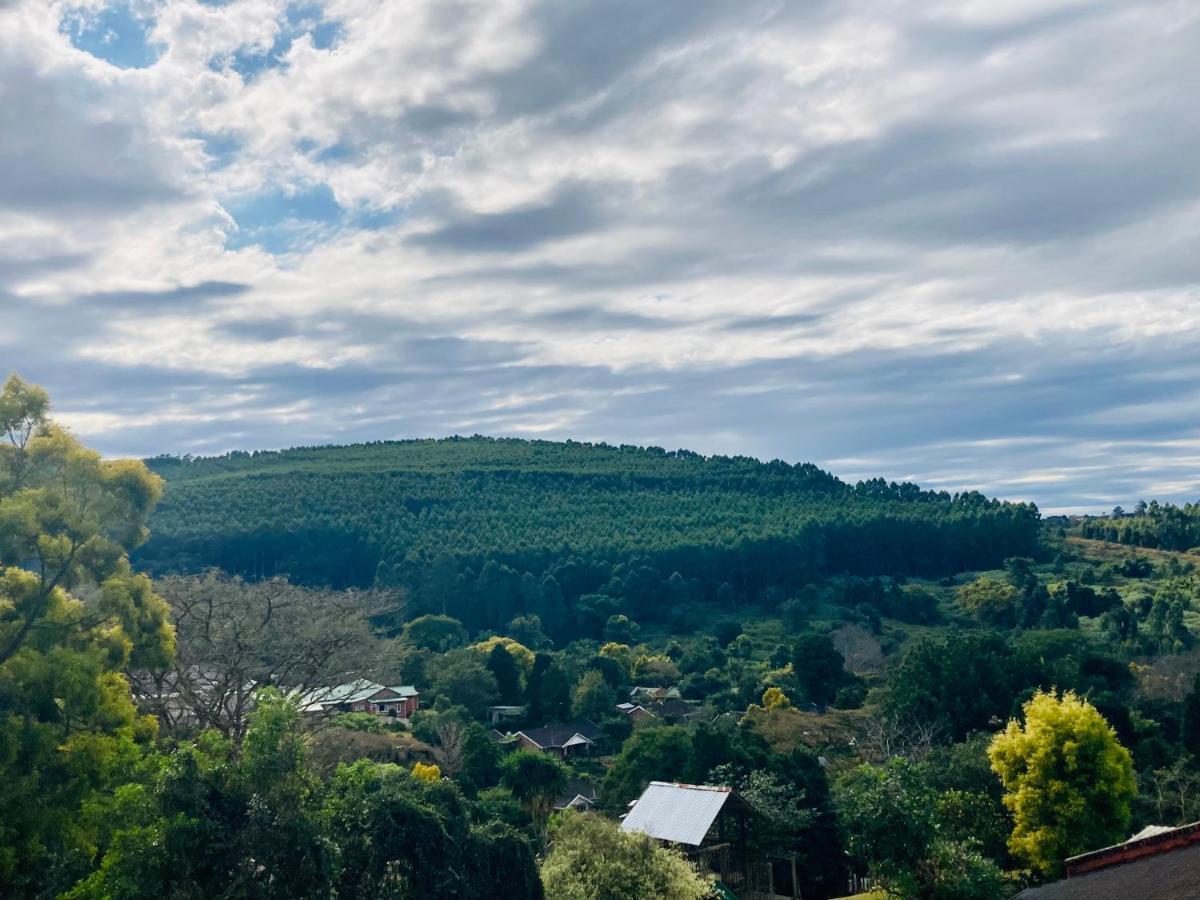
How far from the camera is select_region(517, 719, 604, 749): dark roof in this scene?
53.0 metres

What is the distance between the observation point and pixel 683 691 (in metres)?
64.2

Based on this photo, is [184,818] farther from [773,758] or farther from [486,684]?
[486,684]

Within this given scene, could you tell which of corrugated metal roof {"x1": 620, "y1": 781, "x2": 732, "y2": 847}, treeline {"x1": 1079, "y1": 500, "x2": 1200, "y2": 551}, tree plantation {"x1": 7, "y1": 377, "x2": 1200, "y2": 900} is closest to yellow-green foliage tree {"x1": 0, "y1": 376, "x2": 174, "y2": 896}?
tree plantation {"x1": 7, "y1": 377, "x2": 1200, "y2": 900}

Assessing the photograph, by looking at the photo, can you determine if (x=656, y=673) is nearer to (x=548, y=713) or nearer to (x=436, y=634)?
(x=548, y=713)

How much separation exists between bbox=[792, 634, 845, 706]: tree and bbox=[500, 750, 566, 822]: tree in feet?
71.4

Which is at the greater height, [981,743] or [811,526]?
[811,526]

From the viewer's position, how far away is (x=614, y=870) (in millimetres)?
20062

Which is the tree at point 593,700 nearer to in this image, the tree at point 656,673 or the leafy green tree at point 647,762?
the tree at point 656,673

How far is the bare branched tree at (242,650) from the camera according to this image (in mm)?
24312

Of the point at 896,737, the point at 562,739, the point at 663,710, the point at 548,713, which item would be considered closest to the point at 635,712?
the point at 663,710

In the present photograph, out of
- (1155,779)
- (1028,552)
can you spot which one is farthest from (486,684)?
(1028,552)

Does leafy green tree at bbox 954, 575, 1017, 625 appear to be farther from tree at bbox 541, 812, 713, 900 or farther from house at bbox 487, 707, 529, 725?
tree at bbox 541, 812, 713, 900

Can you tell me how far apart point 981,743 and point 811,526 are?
244ft

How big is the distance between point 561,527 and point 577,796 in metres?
71.4
